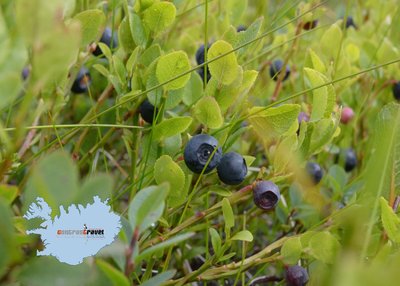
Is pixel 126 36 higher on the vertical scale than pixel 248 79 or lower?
higher

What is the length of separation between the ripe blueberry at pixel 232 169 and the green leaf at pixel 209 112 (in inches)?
2.0

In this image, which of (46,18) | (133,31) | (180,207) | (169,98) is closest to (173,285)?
(180,207)

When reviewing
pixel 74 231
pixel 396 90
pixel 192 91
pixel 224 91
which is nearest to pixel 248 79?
pixel 224 91

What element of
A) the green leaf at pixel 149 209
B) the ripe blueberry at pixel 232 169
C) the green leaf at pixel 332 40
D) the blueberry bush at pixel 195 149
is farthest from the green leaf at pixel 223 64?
the green leaf at pixel 332 40

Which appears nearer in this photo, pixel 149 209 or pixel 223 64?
pixel 149 209

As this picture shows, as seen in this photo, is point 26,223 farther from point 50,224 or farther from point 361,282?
point 361,282

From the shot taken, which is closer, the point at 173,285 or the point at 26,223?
the point at 26,223

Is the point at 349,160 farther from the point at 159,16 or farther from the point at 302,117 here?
the point at 159,16

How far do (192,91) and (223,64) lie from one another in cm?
18

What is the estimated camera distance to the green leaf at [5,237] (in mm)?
496

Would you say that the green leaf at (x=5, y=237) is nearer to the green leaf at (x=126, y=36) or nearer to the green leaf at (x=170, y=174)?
the green leaf at (x=170, y=174)

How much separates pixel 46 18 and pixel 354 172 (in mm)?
1174

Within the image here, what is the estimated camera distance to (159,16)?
0.95m

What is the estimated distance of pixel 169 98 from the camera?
94 centimetres
